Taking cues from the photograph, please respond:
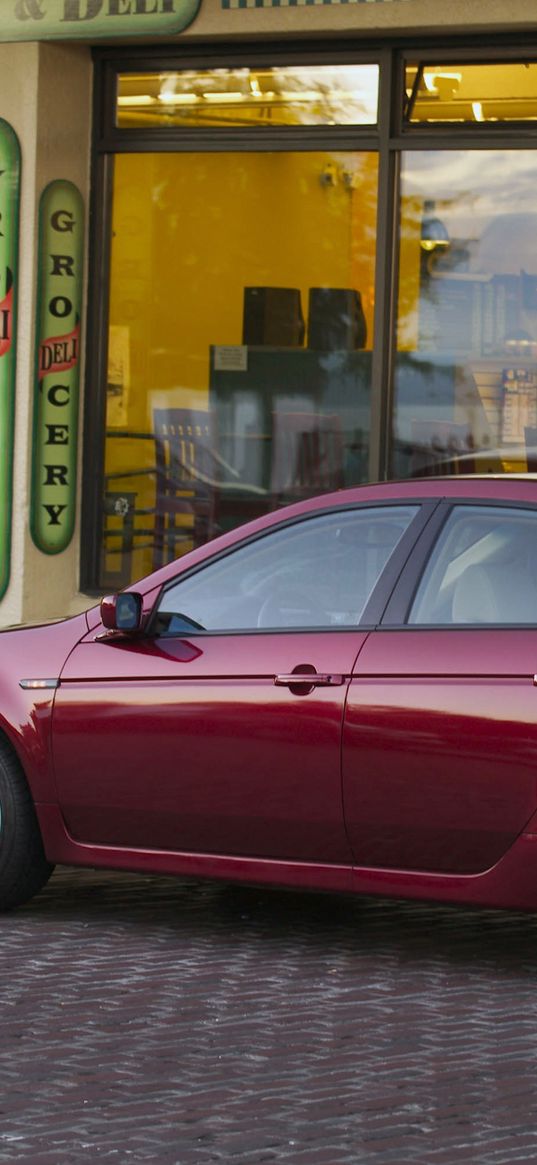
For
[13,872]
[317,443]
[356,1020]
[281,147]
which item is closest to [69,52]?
[281,147]

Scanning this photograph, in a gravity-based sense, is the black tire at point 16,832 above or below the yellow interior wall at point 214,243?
below

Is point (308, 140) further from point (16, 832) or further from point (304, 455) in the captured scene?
point (16, 832)

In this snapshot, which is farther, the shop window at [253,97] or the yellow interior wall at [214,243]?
the yellow interior wall at [214,243]

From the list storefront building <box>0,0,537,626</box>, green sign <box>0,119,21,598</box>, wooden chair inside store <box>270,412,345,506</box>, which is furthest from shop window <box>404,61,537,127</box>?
green sign <box>0,119,21,598</box>

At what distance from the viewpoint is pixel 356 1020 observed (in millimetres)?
5605

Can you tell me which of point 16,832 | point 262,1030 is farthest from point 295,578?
point 262,1030

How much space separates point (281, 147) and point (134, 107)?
1.03 m

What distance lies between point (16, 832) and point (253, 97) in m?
6.70

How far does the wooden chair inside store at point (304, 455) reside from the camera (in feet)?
40.5

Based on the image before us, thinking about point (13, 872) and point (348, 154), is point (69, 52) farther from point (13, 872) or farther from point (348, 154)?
point (13, 872)

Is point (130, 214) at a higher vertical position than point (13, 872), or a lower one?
higher

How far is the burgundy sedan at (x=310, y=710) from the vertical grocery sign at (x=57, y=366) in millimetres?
5663

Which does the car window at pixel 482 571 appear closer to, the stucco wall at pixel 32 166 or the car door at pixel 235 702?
the car door at pixel 235 702

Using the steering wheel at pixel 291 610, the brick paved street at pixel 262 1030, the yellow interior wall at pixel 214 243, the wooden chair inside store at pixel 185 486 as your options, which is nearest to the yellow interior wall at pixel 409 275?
the yellow interior wall at pixel 214 243
